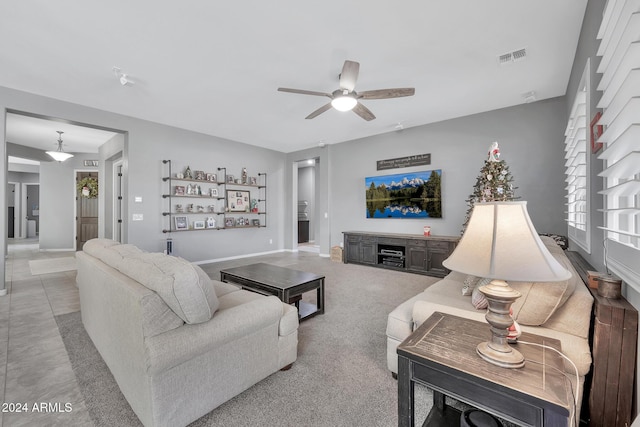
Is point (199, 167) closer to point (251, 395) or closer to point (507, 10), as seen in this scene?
point (251, 395)

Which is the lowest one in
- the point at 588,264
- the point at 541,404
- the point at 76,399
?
the point at 76,399

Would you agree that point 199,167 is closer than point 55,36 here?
No

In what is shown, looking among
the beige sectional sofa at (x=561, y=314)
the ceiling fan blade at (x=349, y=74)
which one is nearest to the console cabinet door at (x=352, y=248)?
the ceiling fan blade at (x=349, y=74)

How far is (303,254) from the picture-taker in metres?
7.19

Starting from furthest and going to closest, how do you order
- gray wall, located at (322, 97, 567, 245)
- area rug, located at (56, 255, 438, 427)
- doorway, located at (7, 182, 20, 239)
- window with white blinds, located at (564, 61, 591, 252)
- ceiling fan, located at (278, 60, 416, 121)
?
doorway, located at (7, 182, 20, 239), gray wall, located at (322, 97, 567, 245), ceiling fan, located at (278, 60, 416, 121), window with white blinds, located at (564, 61, 591, 252), area rug, located at (56, 255, 438, 427)

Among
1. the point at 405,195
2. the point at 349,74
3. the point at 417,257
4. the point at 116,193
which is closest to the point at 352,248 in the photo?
the point at 417,257

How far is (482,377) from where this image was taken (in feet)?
3.23

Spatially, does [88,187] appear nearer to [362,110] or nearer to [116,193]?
[116,193]

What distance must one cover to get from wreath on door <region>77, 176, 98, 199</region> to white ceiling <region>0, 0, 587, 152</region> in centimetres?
472

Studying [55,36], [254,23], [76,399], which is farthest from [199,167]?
[76,399]

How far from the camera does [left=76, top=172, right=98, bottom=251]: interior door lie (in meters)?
7.78

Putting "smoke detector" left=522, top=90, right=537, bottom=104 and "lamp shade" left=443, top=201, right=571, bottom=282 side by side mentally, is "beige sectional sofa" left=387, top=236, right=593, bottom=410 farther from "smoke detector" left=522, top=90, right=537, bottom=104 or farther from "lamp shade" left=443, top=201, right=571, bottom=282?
"smoke detector" left=522, top=90, right=537, bottom=104

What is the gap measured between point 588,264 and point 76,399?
12.6 ft

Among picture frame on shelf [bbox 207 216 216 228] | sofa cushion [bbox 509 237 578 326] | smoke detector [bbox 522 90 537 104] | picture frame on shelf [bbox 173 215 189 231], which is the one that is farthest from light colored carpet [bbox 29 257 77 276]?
smoke detector [bbox 522 90 537 104]
